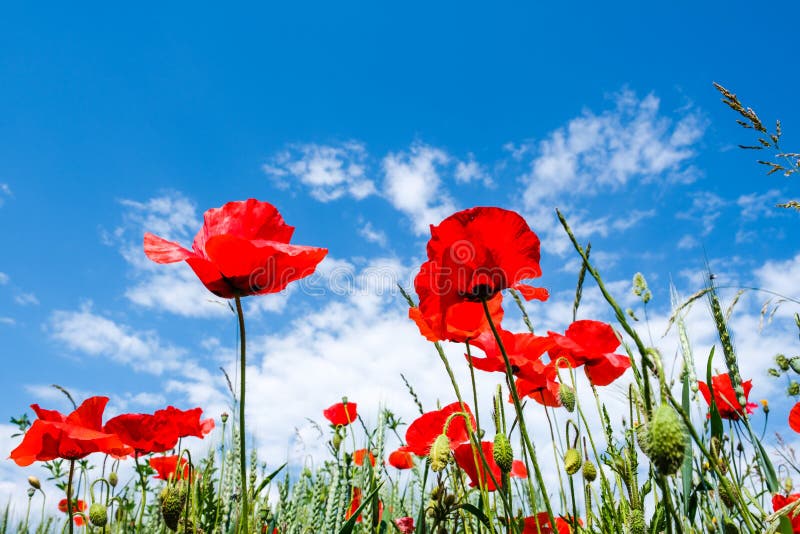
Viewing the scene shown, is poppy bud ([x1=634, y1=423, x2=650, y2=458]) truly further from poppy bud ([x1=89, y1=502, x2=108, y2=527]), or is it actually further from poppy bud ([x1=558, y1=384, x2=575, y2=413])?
poppy bud ([x1=89, y1=502, x2=108, y2=527])

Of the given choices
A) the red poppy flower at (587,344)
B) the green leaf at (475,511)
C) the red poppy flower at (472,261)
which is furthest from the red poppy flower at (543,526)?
the red poppy flower at (472,261)

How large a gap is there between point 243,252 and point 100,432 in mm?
1292

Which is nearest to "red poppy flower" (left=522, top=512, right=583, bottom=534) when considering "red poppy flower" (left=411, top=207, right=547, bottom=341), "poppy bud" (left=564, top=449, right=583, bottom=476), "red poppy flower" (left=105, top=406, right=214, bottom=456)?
"poppy bud" (left=564, top=449, right=583, bottom=476)

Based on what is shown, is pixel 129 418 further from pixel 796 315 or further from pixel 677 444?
pixel 796 315

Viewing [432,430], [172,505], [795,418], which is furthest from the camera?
[795,418]

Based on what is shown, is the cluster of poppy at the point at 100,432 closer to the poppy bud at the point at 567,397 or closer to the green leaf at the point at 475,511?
the green leaf at the point at 475,511

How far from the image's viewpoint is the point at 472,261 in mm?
1563

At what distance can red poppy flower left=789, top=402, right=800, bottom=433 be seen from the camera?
2778mm

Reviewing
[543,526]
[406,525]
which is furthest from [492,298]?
[406,525]

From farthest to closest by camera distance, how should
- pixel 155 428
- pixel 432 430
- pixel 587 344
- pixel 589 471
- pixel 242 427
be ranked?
pixel 155 428, pixel 432 430, pixel 587 344, pixel 589 471, pixel 242 427

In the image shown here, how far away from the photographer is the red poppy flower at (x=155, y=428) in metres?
2.31

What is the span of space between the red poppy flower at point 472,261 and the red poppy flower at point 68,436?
134 cm

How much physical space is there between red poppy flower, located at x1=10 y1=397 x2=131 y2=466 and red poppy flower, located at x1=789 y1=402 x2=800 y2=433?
299 cm

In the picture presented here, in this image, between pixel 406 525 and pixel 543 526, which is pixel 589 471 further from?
pixel 406 525
